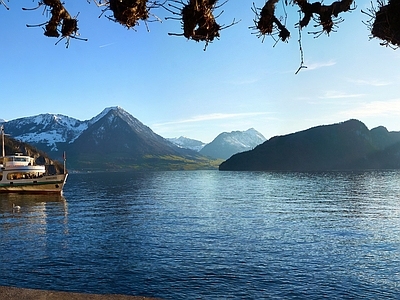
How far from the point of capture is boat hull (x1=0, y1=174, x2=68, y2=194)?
89375 millimetres

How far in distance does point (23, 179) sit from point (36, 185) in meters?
3.37

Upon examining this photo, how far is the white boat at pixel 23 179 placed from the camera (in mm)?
89262

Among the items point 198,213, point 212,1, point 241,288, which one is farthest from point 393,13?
point 198,213

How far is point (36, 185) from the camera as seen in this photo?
90.4 metres

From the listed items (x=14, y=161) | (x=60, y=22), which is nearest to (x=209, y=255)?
(x=60, y=22)

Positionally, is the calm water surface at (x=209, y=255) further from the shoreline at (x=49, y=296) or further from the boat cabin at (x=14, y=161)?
the boat cabin at (x=14, y=161)

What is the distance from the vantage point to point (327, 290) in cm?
2094

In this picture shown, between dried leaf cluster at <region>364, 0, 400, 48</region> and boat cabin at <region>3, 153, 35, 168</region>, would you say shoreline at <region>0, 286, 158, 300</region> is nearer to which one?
dried leaf cluster at <region>364, 0, 400, 48</region>

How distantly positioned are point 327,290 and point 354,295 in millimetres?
1444

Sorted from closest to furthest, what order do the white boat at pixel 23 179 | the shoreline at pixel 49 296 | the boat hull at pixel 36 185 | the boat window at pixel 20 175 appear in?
the shoreline at pixel 49 296
the white boat at pixel 23 179
the boat hull at pixel 36 185
the boat window at pixel 20 175

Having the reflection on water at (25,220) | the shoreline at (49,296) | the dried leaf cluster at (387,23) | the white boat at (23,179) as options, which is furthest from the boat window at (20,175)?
the dried leaf cluster at (387,23)

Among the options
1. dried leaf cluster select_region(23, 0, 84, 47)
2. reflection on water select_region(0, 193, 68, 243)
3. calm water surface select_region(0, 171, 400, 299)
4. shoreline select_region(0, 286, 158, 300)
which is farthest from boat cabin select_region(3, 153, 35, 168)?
dried leaf cluster select_region(23, 0, 84, 47)

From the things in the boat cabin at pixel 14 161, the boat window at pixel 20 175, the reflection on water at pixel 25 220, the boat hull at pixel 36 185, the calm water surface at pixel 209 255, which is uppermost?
the boat cabin at pixel 14 161

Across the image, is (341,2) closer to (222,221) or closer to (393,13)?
(393,13)
